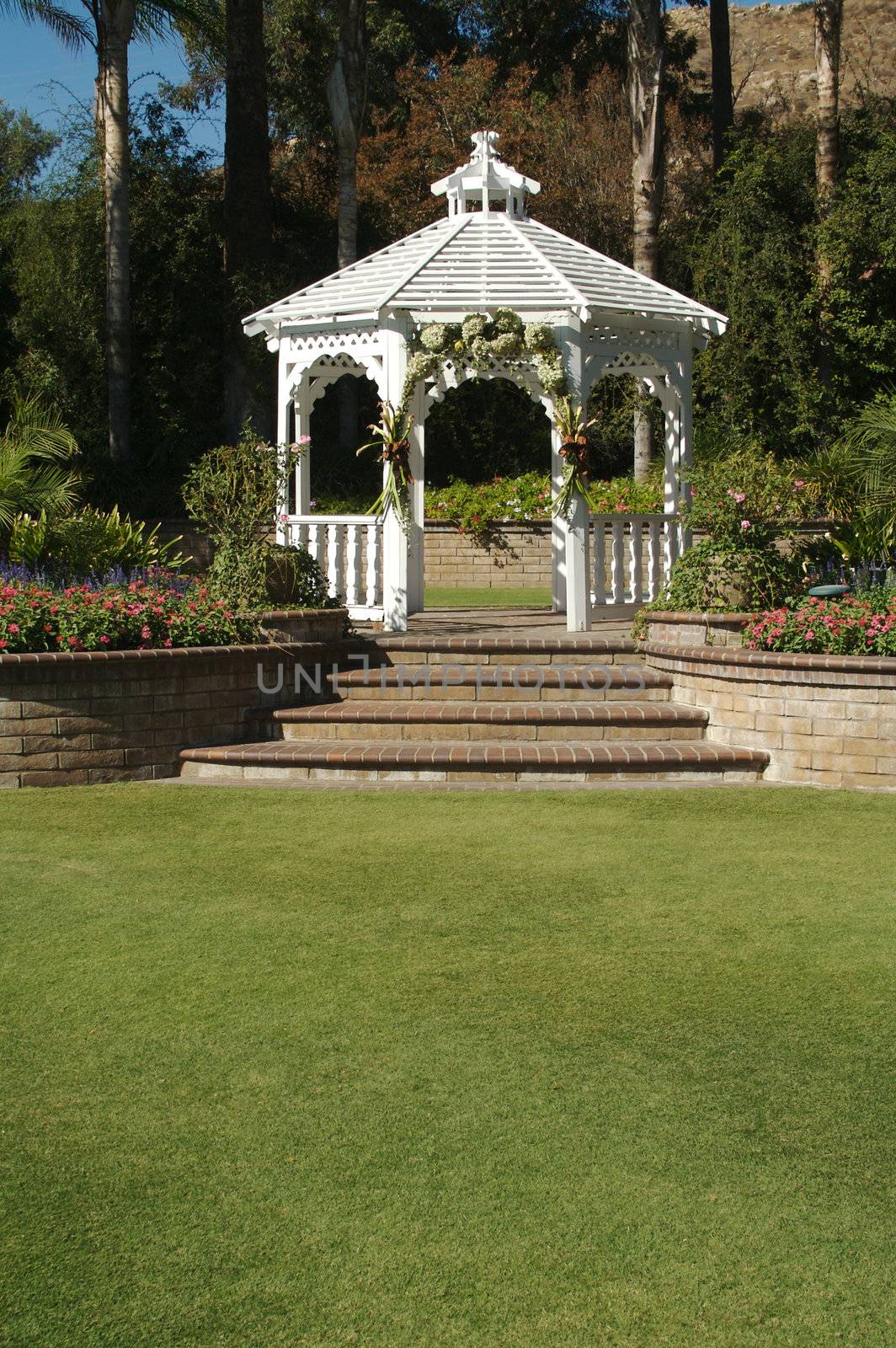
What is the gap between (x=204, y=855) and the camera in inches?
290

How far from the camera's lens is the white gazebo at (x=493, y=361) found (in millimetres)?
12359

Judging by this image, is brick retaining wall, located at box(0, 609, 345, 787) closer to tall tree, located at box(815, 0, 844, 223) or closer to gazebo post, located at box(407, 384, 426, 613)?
gazebo post, located at box(407, 384, 426, 613)

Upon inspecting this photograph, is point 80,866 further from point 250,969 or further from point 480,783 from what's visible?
point 480,783

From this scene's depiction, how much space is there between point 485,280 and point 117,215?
9.28 m

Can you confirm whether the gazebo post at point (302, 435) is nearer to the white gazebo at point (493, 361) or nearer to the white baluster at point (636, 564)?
the white gazebo at point (493, 361)

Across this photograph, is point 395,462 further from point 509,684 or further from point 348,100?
point 348,100

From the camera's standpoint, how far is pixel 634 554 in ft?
42.6

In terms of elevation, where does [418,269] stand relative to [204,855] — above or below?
above

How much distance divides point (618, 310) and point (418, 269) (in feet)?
6.30

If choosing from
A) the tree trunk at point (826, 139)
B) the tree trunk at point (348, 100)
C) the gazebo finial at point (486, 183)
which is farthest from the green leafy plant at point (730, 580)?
the tree trunk at point (348, 100)

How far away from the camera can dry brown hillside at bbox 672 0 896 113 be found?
5003cm

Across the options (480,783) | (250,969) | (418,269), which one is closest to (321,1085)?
(250,969)

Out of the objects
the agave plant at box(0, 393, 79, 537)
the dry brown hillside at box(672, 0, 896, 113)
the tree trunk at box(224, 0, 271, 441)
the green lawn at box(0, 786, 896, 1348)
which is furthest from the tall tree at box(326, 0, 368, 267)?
the dry brown hillside at box(672, 0, 896, 113)

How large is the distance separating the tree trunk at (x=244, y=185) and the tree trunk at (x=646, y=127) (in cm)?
556
